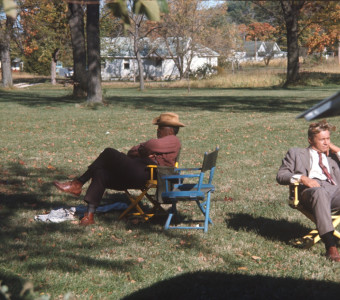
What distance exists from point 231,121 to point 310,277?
43.7ft

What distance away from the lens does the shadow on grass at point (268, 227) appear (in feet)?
20.9

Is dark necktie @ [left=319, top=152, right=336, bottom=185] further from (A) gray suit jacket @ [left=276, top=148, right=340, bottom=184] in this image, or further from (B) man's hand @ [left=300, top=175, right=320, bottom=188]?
(B) man's hand @ [left=300, top=175, right=320, bottom=188]

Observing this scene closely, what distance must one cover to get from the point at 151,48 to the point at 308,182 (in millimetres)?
64261

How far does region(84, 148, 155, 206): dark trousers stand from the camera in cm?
675

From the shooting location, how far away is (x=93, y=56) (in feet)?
77.2

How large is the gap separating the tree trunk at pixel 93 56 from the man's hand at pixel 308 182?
61.3 feet

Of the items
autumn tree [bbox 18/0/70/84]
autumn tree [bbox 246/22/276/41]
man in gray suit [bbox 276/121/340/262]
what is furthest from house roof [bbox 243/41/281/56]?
man in gray suit [bbox 276/121/340/262]

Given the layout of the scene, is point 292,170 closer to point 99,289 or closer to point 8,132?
point 99,289

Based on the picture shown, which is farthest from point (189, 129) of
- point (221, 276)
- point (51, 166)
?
point (221, 276)

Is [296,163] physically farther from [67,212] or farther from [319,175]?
[67,212]

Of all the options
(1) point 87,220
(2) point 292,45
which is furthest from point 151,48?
(1) point 87,220

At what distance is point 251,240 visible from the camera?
6.14 meters

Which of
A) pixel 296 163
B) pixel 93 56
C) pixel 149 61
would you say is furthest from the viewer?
pixel 149 61

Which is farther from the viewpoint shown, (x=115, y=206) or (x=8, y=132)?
(x=8, y=132)
